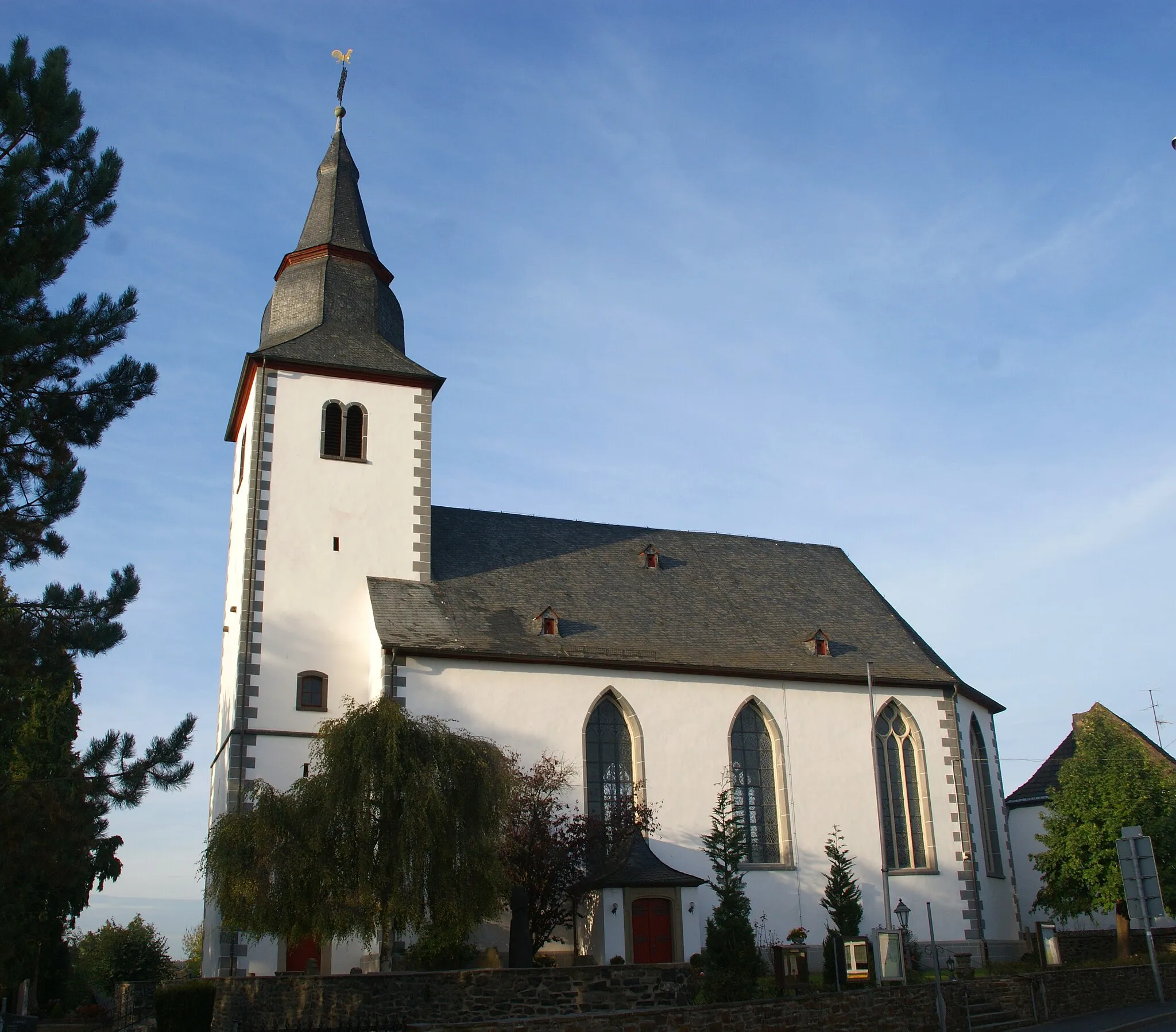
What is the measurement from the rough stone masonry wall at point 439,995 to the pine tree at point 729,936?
60 cm

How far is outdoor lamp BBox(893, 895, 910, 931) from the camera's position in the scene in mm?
21406

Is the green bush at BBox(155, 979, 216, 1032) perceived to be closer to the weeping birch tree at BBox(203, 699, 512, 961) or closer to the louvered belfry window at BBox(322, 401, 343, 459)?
the weeping birch tree at BBox(203, 699, 512, 961)

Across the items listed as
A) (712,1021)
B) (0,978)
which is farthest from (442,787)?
(0,978)

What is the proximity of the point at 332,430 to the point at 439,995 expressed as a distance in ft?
43.6

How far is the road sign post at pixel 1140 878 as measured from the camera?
16.7 meters

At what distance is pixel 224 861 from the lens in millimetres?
17266

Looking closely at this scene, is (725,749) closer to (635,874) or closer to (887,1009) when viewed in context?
(635,874)

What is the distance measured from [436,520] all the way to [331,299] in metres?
5.54

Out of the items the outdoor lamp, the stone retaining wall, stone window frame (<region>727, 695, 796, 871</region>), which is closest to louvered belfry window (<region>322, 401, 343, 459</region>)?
stone window frame (<region>727, 695, 796, 871</region>)

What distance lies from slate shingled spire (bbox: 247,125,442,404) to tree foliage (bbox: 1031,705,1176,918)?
1727cm

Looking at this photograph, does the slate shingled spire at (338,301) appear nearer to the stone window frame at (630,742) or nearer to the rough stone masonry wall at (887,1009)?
the stone window frame at (630,742)

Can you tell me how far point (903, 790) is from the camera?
25984 millimetres

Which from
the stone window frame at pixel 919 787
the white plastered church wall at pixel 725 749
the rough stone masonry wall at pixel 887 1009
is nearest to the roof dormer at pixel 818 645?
the white plastered church wall at pixel 725 749

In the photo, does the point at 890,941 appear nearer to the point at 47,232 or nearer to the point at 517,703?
the point at 517,703
